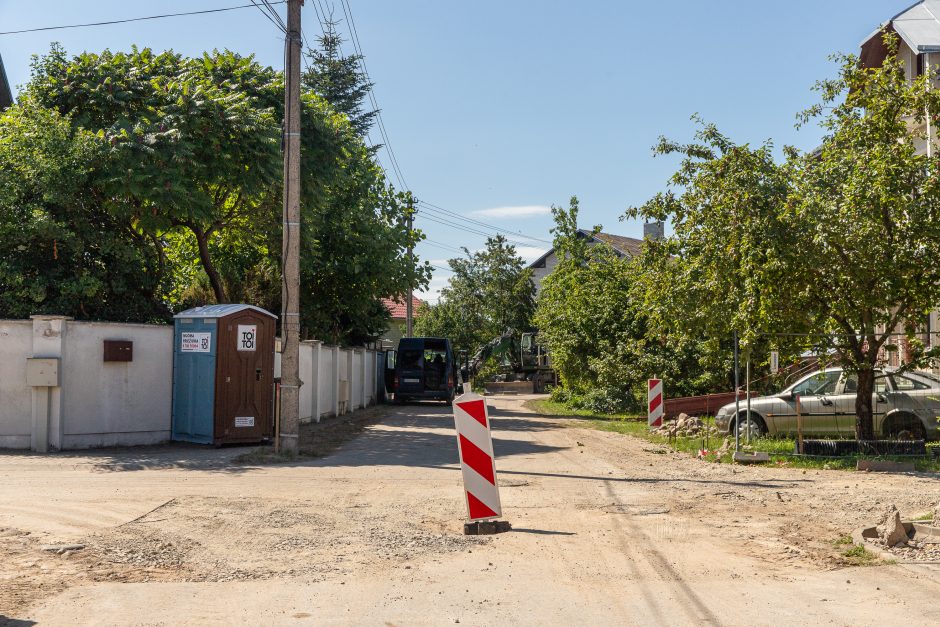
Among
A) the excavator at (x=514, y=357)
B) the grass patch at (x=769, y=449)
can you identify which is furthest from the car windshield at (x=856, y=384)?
the excavator at (x=514, y=357)

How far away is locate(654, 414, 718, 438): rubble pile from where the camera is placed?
18.2m

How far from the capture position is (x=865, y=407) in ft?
47.6

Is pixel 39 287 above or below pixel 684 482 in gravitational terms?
above

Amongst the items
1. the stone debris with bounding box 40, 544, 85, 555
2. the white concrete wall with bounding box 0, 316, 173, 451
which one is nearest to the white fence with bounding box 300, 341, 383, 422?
the white concrete wall with bounding box 0, 316, 173, 451

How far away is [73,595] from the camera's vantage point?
5.80 m

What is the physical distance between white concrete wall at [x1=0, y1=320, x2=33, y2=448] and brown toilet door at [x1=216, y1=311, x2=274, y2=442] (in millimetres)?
3117

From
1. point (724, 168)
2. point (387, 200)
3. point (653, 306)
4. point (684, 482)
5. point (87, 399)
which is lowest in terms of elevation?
point (684, 482)

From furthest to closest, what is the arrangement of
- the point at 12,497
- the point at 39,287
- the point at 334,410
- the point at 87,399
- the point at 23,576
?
the point at 334,410, the point at 39,287, the point at 87,399, the point at 12,497, the point at 23,576

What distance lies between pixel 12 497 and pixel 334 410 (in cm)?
1522

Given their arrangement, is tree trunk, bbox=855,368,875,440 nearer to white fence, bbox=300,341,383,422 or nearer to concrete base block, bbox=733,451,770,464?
concrete base block, bbox=733,451,770,464

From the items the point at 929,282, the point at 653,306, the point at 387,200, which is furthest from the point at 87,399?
the point at 387,200

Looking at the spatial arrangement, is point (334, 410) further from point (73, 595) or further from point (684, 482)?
point (73, 595)

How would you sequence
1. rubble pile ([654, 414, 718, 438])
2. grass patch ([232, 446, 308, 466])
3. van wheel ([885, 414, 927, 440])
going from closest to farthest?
grass patch ([232, 446, 308, 466]) → van wheel ([885, 414, 927, 440]) → rubble pile ([654, 414, 718, 438])

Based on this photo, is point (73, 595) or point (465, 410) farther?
point (465, 410)
